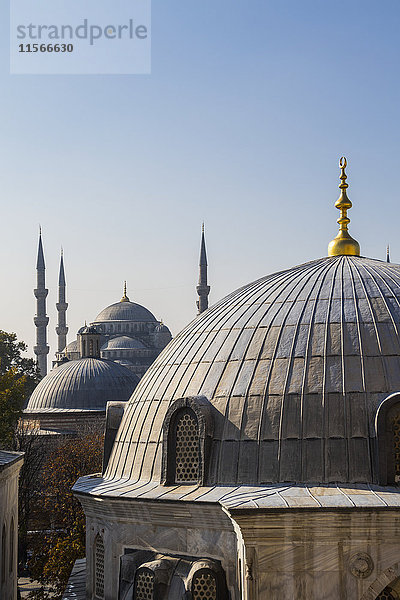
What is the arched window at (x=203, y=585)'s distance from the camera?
12205 mm

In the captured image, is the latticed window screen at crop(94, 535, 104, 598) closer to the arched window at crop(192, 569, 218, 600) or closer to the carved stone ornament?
the arched window at crop(192, 569, 218, 600)

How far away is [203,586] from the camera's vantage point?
12.3m

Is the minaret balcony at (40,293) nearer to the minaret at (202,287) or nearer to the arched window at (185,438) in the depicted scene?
the minaret at (202,287)

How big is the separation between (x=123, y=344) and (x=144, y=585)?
6962 cm

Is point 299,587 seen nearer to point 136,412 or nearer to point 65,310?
point 136,412

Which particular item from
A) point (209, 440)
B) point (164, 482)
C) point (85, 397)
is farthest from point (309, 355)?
point (85, 397)

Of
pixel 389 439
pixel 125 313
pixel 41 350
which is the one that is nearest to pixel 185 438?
pixel 389 439

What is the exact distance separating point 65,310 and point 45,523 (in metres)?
58.9

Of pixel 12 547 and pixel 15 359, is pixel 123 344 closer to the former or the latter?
pixel 15 359

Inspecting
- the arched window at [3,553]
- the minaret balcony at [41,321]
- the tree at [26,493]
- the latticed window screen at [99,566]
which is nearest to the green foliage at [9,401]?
the tree at [26,493]

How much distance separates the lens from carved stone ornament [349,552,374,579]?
36.7 feet

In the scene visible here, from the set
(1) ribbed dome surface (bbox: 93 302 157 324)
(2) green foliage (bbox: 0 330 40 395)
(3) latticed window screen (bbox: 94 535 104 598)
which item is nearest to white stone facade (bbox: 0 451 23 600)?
(3) latticed window screen (bbox: 94 535 104 598)

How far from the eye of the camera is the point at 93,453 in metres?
33.4

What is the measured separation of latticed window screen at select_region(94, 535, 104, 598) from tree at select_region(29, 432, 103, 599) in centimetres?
1085
